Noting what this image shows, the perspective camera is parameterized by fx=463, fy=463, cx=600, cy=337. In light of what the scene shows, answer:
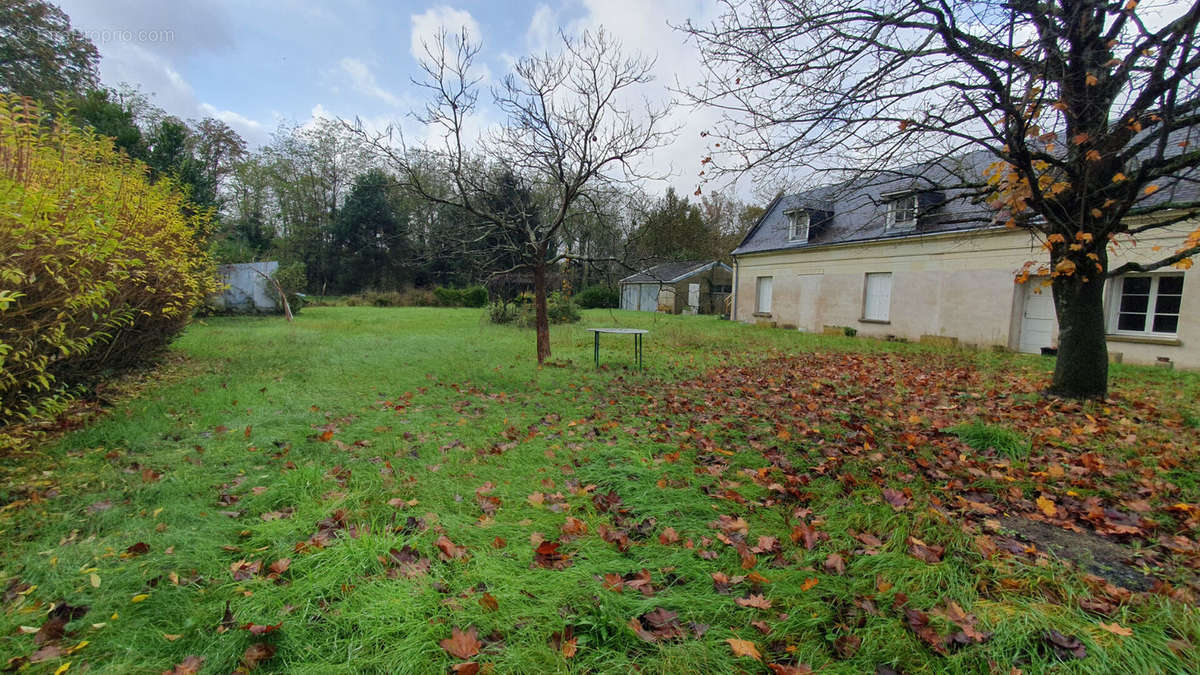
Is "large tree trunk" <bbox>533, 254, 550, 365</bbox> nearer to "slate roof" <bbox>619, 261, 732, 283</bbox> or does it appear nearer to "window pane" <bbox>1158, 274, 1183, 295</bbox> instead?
"window pane" <bbox>1158, 274, 1183, 295</bbox>

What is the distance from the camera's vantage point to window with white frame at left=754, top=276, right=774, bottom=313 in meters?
18.9

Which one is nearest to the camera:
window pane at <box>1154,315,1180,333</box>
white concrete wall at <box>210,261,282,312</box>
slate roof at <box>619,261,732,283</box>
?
window pane at <box>1154,315,1180,333</box>

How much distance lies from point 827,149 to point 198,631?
19.6 feet

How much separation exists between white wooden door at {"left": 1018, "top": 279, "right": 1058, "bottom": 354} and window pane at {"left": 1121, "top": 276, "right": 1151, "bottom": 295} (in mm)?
1219

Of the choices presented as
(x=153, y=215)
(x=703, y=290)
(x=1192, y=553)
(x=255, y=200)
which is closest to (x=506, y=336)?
(x=153, y=215)

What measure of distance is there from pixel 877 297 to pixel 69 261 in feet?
56.2

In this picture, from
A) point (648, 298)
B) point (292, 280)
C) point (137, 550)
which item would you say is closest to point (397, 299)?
point (292, 280)

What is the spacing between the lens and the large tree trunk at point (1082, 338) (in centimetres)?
537

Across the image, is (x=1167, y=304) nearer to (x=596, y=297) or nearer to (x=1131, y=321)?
(x=1131, y=321)

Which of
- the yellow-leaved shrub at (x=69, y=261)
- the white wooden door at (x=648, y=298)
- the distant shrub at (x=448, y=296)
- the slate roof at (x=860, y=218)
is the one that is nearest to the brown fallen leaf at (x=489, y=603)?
the yellow-leaved shrub at (x=69, y=261)

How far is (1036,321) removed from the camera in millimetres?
11391

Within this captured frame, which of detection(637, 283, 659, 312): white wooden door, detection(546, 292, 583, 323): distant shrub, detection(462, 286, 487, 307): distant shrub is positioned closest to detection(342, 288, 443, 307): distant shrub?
detection(462, 286, 487, 307): distant shrub

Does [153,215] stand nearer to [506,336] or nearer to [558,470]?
[558,470]

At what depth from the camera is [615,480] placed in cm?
338
